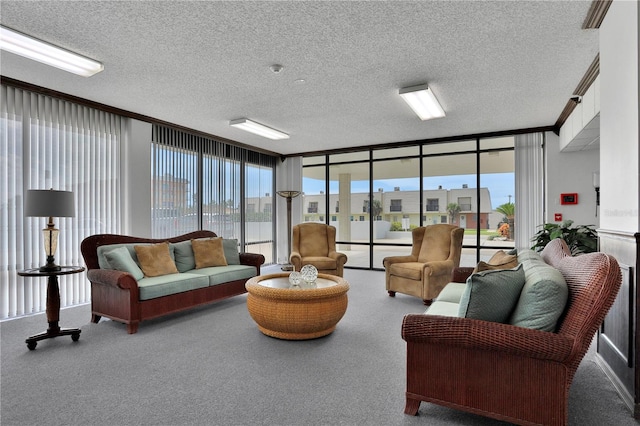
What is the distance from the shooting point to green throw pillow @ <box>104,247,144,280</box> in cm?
384

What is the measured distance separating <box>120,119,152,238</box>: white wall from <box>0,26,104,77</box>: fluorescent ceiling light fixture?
1.67m

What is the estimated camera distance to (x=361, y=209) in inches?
309

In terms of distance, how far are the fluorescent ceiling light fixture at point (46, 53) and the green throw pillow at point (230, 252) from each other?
106 inches

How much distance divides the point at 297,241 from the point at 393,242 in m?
2.34

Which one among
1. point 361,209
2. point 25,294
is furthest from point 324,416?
point 361,209

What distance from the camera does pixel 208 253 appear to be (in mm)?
4949

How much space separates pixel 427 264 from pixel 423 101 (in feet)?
6.78

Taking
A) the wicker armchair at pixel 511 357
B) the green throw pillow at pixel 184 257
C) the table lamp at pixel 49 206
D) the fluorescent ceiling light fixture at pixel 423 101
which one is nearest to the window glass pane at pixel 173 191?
the green throw pillow at pixel 184 257

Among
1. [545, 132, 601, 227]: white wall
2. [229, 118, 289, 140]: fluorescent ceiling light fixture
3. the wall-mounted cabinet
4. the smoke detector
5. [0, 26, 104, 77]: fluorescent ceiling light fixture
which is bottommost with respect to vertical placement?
[545, 132, 601, 227]: white wall

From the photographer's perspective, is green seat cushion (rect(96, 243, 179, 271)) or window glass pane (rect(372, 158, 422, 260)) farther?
window glass pane (rect(372, 158, 422, 260))

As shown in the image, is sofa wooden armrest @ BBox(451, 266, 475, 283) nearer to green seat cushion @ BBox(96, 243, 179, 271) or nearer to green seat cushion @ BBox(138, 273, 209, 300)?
green seat cushion @ BBox(138, 273, 209, 300)

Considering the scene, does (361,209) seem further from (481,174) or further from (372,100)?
(372,100)

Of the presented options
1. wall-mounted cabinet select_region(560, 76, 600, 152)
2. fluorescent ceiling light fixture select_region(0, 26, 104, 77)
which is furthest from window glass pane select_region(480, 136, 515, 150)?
fluorescent ceiling light fixture select_region(0, 26, 104, 77)

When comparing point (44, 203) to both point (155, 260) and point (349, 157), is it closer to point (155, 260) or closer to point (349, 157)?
point (155, 260)
